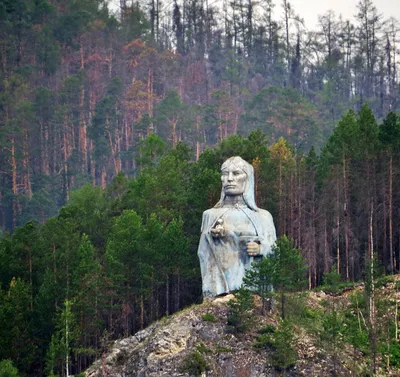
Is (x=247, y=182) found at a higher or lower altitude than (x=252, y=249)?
higher

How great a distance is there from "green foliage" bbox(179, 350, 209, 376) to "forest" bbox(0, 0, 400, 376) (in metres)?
5.24

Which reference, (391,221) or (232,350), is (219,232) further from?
(391,221)

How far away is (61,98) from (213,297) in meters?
50.4

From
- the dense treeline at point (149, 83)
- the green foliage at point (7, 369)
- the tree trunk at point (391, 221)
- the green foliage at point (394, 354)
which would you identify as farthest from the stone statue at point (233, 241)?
the dense treeline at point (149, 83)

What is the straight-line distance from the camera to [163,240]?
152 ft

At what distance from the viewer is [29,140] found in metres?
84.1

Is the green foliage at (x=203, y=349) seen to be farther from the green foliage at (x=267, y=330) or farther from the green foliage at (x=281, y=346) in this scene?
the green foliage at (x=267, y=330)

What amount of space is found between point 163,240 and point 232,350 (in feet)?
28.8

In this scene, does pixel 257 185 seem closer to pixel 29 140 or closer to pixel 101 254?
pixel 101 254

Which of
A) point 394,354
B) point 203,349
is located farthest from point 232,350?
point 394,354

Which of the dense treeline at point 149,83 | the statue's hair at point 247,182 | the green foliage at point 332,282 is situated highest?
the dense treeline at point 149,83

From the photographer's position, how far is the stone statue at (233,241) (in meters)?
40.0

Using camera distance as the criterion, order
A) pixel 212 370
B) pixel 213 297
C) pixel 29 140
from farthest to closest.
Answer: pixel 29 140, pixel 213 297, pixel 212 370

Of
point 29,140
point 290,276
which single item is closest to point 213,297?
point 290,276
